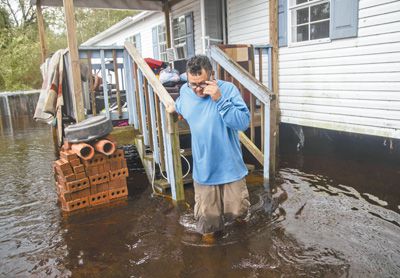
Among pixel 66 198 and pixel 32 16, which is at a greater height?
pixel 32 16

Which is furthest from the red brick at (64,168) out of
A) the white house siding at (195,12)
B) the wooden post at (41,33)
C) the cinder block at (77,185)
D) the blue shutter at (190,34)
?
the blue shutter at (190,34)

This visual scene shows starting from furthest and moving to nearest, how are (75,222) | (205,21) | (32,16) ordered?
(32,16), (205,21), (75,222)

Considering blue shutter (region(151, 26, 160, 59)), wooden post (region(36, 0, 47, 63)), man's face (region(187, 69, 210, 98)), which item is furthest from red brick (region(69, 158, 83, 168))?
blue shutter (region(151, 26, 160, 59))

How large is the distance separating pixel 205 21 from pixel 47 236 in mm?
7042

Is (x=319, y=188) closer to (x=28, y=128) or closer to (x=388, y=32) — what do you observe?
(x=388, y=32)

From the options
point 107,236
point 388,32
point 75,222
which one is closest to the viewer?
point 107,236

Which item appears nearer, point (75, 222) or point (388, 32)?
point (75, 222)

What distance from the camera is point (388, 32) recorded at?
536 cm

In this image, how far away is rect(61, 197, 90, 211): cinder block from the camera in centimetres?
435

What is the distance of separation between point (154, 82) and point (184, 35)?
7.65m

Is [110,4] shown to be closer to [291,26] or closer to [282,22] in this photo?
[282,22]

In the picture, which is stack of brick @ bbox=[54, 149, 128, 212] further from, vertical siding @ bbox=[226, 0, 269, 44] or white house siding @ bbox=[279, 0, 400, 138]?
vertical siding @ bbox=[226, 0, 269, 44]

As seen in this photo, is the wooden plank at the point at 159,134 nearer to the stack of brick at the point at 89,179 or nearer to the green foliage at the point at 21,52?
the stack of brick at the point at 89,179

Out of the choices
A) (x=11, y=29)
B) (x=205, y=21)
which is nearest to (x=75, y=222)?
(x=205, y=21)
